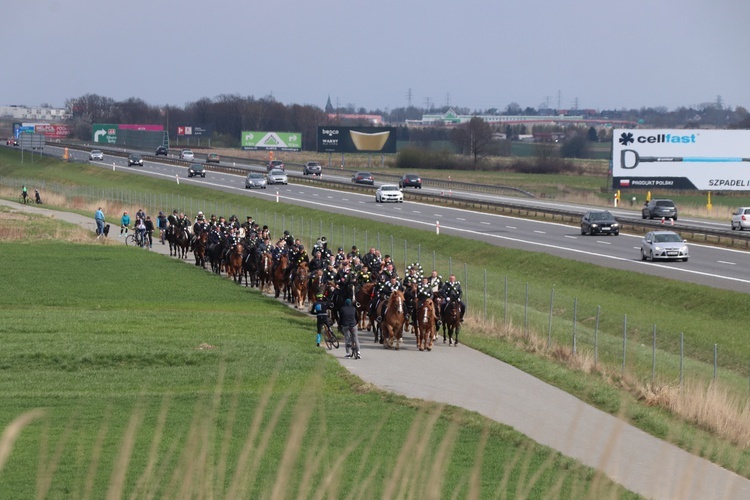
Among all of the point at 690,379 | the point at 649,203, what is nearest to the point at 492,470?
the point at 690,379

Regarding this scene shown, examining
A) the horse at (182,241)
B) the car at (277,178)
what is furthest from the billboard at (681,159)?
the horse at (182,241)

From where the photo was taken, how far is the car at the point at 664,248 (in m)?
47.5

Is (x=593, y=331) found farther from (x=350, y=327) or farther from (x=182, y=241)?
(x=182, y=241)

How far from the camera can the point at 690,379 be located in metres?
24.6

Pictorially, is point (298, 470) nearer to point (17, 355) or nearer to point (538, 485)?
point (538, 485)

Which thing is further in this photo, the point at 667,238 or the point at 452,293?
the point at 667,238

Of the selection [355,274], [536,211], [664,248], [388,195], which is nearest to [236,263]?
[355,274]

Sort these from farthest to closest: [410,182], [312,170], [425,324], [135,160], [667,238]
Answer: [135,160] < [312,170] < [410,182] < [667,238] < [425,324]

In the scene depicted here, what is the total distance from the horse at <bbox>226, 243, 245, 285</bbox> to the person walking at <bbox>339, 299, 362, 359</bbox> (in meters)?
15.2

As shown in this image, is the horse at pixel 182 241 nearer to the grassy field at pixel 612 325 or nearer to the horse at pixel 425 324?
the grassy field at pixel 612 325

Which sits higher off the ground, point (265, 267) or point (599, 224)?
point (265, 267)

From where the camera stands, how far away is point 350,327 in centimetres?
2606

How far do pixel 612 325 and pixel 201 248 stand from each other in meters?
18.4

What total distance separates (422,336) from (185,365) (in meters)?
5.72
